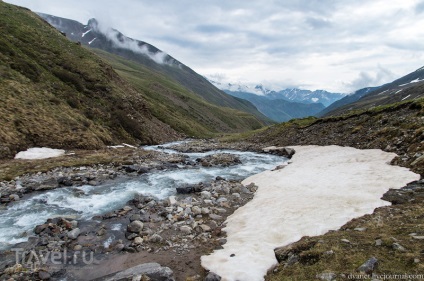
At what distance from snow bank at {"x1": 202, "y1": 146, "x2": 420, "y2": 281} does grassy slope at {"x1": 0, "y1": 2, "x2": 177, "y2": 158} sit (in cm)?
2590

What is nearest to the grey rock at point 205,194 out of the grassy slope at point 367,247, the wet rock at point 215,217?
the wet rock at point 215,217

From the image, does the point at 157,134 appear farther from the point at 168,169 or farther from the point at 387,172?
the point at 387,172

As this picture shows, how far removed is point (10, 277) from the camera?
10.2 m

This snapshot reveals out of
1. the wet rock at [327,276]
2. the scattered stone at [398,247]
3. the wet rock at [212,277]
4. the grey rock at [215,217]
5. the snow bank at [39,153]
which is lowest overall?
the grey rock at [215,217]

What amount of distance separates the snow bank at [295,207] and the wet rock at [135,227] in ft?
15.1

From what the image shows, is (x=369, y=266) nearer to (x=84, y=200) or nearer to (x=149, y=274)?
(x=149, y=274)

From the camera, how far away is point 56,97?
4547 centimetres

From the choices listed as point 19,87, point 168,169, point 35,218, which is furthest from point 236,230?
point 19,87

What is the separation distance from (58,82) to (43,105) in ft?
43.2

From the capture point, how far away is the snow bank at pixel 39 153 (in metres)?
29.2

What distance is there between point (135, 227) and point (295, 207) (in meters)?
8.69

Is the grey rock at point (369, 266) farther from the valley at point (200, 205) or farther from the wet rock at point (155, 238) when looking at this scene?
the wet rock at point (155, 238)

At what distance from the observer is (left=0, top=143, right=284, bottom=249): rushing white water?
49.1 ft

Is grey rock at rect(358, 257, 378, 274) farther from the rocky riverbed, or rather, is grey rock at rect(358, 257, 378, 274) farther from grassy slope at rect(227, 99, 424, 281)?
the rocky riverbed
